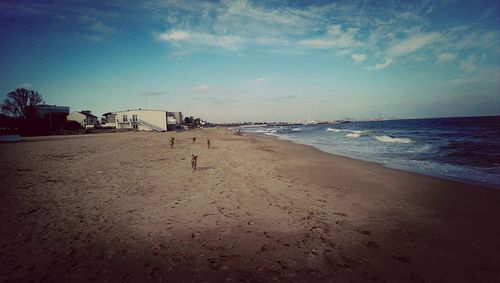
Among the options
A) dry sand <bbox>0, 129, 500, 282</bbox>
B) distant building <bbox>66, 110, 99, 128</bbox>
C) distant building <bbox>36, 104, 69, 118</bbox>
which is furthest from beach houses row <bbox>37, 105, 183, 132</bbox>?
dry sand <bbox>0, 129, 500, 282</bbox>

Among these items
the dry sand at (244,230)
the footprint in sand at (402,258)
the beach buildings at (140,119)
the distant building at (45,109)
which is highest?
the distant building at (45,109)

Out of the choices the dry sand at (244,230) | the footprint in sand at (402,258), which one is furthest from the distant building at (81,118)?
the footprint in sand at (402,258)

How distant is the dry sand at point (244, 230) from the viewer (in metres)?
4.32

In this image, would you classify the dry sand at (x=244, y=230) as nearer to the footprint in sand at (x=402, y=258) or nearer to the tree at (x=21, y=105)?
the footprint in sand at (x=402, y=258)

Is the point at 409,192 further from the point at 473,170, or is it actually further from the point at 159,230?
the point at 159,230

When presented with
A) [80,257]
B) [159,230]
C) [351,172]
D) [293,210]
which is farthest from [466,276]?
[351,172]

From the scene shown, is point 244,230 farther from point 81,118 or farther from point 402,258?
point 81,118

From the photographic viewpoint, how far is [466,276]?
417 centimetres

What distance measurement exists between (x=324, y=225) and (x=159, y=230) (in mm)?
4152

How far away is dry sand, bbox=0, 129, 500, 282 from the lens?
432 centimetres

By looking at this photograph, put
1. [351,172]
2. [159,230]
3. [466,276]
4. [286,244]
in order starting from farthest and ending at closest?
[351,172]
[159,230]
[286,244]
[466,276]

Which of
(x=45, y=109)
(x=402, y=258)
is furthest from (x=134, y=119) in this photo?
(x=402, y=258)

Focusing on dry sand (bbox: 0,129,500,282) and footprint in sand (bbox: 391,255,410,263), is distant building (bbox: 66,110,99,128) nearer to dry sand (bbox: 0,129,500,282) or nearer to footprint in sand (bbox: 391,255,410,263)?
dry sand (bbox: 0,129,500,282)

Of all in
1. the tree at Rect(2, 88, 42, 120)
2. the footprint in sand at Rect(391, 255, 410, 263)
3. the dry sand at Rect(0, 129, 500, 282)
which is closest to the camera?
the dry sand at Rect(0, 129, 500, 282)
